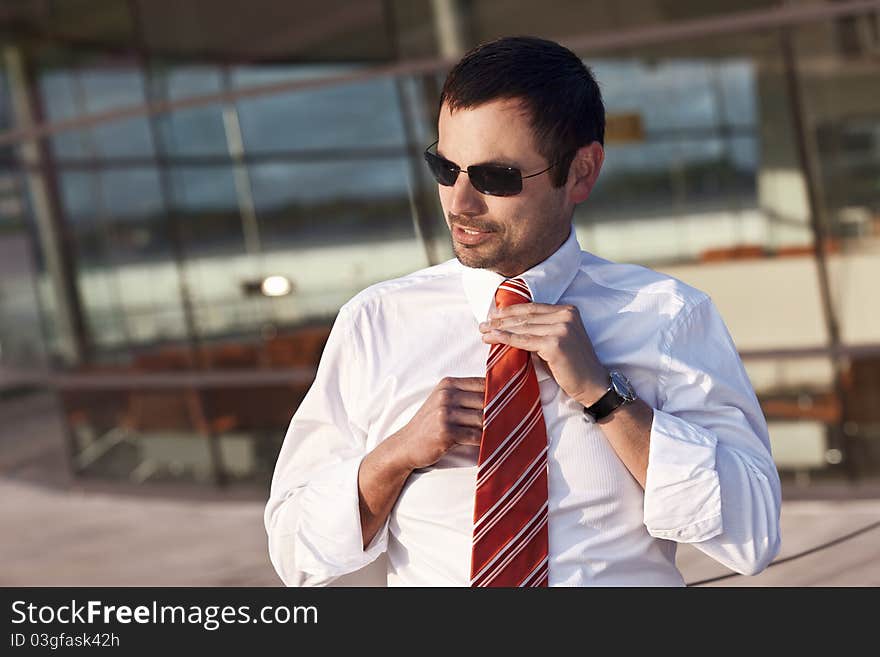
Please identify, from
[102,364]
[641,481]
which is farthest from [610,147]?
[641,481]

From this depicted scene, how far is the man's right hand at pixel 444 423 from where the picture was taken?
146 centimetres

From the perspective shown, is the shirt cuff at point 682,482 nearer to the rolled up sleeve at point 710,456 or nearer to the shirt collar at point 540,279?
the rolled up sleeve at point 710,456

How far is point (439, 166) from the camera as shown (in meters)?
1.51

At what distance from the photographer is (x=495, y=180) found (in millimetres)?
1468

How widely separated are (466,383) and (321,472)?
0.30 m

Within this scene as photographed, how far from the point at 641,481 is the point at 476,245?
0.41m

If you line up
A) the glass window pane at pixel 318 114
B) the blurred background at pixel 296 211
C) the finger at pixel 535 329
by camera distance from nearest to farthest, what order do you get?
the finger at pixel 535 329
the blurred background at pixel 296 211
the glass window pane at pixel 318 114

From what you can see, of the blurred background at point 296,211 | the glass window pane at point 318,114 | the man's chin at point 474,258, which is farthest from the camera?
the glass window pane at point 318,114

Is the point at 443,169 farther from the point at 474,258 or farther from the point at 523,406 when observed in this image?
the point at 523,406

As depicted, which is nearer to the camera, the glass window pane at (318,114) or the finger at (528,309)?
the finger at (528,309)

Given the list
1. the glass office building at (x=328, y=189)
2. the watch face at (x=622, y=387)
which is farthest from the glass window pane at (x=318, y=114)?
the watch face at (x=622, y=387)

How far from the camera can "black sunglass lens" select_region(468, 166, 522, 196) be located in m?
1.46

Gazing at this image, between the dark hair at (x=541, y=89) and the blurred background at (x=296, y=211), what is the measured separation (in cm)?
386
